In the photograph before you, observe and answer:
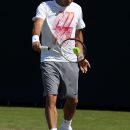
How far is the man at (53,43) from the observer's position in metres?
7.70

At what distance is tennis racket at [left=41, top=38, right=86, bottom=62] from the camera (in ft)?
25.9

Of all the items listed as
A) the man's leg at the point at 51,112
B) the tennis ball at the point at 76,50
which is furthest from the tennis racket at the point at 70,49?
the man's leg at the point at 51,112

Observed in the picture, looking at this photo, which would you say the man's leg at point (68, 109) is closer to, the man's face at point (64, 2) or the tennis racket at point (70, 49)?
the tennis racket at point (70, 49)

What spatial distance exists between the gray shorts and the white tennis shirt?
8cm

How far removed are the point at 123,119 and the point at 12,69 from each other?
2845 mm

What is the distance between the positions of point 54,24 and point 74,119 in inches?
131

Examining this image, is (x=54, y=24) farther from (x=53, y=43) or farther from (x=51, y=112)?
(x=51, y=112)

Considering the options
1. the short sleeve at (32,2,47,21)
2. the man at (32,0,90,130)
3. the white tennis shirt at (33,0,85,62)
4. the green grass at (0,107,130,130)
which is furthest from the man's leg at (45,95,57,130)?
the green grass at (0,107,130,130)

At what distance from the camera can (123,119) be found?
11.2 metres

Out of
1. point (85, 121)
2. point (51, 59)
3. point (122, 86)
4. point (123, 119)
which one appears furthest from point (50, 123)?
point (122, 86)

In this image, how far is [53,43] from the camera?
787 centimetres

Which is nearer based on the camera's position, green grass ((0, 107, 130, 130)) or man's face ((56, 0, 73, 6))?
man's face ((56, 0, 73, 6))

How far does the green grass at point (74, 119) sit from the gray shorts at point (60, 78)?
1629 mm

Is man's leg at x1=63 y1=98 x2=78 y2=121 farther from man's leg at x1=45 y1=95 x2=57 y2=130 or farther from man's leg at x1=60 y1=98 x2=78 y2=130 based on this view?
man's leg at x1=45 y1=95 x2=57 y2=130
